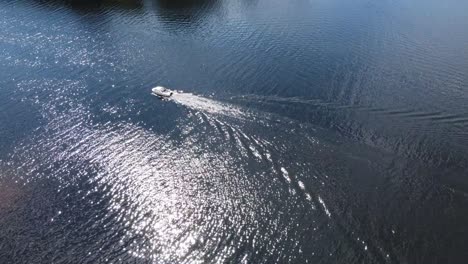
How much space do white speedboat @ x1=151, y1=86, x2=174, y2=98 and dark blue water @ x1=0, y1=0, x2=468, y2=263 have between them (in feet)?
2.95

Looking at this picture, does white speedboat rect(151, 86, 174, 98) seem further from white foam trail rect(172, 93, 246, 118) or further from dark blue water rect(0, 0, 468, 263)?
dark blue water rect(0, 0, 468, 263)

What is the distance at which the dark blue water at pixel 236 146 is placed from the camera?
27.2 metres

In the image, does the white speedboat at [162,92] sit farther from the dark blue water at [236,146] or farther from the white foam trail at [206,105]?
the dark blue water at [236,146]

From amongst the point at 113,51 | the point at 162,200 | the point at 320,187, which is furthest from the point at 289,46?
the point at 162,200

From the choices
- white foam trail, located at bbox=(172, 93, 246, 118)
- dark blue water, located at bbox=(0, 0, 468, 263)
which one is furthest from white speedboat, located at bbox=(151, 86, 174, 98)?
dark blue water, located at bbox=(0, 0, 468, 263)

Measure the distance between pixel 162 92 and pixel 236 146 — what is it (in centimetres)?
1288

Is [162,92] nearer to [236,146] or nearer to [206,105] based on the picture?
[206,105]

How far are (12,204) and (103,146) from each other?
9233 mm

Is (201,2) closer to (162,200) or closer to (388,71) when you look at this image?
(388,71)

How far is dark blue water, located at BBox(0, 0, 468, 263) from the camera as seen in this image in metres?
27.2

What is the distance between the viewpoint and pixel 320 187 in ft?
101

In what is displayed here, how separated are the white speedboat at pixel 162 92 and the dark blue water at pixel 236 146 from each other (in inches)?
35.3

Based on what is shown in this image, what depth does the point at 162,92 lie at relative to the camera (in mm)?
42781

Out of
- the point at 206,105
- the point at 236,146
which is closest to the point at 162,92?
the point at 206,105
